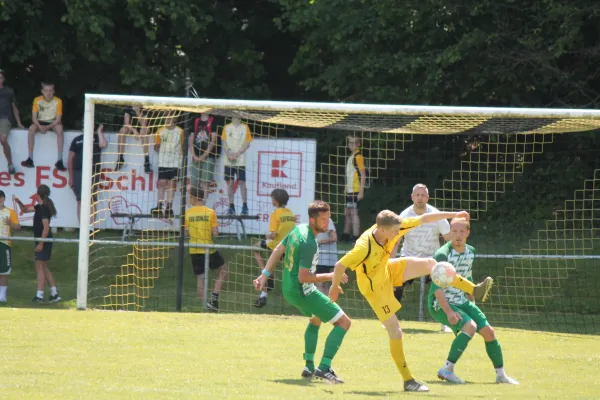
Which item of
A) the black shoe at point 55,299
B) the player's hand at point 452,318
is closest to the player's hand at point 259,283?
the player's hand at point 452,318

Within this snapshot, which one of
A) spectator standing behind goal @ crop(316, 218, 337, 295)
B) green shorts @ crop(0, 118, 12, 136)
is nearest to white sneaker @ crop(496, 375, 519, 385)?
spectator standing behind goal @ crop(316, 218, 337, 295)

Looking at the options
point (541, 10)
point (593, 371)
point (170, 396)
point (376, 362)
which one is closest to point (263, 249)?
point (376, 362)

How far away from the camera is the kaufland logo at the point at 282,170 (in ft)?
57.8

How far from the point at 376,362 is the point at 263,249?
5.15 m

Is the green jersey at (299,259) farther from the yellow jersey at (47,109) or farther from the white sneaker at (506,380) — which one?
the yellow jersey at (47,109)

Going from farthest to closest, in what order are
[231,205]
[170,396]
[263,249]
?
[231,205], [263,249], [170,396]

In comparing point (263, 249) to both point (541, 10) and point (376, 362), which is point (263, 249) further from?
point (541, 10)

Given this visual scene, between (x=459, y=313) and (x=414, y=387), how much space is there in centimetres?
115

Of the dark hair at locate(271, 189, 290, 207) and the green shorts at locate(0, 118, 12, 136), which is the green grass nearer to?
the dark hair at locate(271, 189, 290, 207)

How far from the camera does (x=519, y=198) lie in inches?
785

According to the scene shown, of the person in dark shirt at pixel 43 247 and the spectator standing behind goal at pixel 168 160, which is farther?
the spectator standing behind goal at pixel 168 160

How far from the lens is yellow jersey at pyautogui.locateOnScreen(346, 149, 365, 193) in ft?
57.8

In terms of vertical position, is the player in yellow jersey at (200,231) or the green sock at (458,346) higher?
the player in yellow jersey at (200,231)

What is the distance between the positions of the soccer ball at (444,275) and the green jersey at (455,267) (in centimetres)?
89
